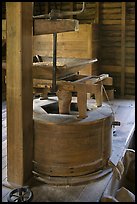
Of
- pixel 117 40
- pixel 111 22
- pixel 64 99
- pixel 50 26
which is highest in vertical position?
pixel 111 22

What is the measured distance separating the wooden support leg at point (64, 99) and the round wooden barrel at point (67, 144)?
307mm

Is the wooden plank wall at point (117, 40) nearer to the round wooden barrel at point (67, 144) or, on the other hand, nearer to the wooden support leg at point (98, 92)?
the wooden support leg at point (98, 92)

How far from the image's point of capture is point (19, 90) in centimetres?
268

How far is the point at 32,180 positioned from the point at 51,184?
206 mm

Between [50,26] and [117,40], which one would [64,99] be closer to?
[50,26]

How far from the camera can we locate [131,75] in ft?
24.1

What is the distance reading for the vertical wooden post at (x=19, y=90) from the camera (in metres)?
2.61

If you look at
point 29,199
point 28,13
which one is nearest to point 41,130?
point 29,199

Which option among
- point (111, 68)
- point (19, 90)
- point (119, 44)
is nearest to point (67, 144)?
point (19, 90)

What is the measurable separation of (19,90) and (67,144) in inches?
28.6

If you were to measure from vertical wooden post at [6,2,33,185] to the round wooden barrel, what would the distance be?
0.38 ft

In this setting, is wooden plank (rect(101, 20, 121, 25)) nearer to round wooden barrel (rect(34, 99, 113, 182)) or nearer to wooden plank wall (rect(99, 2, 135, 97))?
wooden plank wall (rect(99, 2, 135, 97))

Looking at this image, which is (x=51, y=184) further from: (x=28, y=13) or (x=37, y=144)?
(x=28, y=13)

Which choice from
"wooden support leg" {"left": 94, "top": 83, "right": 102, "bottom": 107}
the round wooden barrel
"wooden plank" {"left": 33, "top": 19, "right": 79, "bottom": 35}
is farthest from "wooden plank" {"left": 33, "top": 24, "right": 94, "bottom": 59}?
the round wooden barrel
